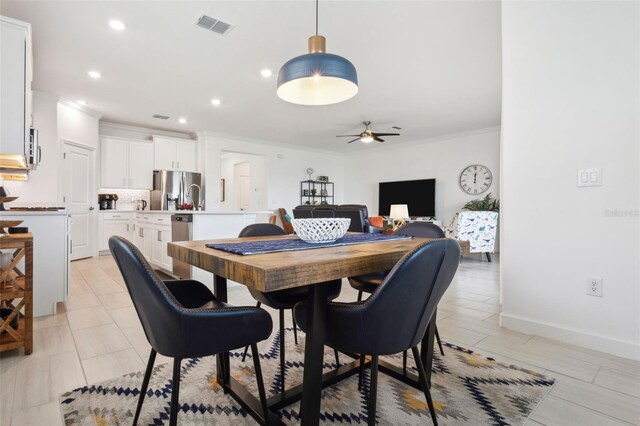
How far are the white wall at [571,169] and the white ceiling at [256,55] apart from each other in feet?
2.61

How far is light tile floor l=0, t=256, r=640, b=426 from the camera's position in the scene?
4.85 ft

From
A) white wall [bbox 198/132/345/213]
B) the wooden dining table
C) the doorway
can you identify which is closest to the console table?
the wooden dining table

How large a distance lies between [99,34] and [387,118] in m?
4.42

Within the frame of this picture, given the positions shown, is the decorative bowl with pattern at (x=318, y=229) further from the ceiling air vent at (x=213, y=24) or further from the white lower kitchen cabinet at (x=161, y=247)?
the white lower kitchen cabinet at (x=161, y=247)

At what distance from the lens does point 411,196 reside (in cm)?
787

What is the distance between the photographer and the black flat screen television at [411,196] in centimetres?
754

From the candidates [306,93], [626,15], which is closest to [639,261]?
[626,15]

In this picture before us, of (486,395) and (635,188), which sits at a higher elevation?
(635,188)

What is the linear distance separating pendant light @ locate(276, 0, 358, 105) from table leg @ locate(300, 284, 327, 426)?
3.64ft

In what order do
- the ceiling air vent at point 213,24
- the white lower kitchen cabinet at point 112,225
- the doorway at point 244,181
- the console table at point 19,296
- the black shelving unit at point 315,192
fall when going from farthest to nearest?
the black shelving unit at point 315,192 < the doorway at point 244,181 < the white lower kitchen cabinet at point 112,225 < the ceiling air vent at point 213,24 < the console table at point 19,296

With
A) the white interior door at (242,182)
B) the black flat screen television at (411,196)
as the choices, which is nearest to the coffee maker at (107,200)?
the white interior door at (242,182)

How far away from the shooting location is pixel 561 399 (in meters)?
1.58

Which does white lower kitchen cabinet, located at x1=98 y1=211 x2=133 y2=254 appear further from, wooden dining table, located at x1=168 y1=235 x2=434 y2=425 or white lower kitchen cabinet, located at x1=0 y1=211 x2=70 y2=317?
wooden dining table, located at x1=168 y1=235 x2=434 y2=425

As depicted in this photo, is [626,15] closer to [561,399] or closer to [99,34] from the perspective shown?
[561,399]
